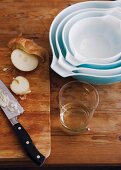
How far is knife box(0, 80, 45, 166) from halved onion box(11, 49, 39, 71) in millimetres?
68

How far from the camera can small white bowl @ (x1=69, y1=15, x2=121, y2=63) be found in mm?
963

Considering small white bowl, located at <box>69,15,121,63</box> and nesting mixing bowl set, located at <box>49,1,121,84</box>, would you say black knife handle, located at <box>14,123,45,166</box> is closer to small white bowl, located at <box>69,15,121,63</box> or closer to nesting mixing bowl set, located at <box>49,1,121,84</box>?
nesting mixing bowl set, located at <box>49,1,121,84</box>

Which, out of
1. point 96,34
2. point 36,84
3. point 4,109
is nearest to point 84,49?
point 96,34

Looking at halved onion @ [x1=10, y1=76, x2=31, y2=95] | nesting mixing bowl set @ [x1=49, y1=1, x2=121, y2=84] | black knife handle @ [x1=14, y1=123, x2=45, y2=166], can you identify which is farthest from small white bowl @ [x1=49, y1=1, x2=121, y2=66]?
black knife handle @ [x1=14, y1=123, x2=45, y2=166]

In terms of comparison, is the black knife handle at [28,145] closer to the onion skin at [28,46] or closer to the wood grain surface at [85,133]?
the wood grain surface at [85,133]

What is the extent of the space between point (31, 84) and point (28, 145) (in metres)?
0.17

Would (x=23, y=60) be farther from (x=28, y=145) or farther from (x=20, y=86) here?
(x=28, y=145)

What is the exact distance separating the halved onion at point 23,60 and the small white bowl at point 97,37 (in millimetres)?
117

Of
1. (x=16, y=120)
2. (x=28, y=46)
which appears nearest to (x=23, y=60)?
(x=28, y=46)

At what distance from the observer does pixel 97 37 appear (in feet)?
3.27

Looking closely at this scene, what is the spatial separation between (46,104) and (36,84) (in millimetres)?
66

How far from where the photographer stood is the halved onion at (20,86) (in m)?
0.87

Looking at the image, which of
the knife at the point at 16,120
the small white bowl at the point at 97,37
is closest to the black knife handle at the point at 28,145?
the knife at the point at 16,120

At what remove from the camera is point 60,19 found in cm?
98
